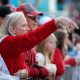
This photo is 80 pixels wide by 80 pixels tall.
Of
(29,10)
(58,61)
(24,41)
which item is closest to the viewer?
(24,41)

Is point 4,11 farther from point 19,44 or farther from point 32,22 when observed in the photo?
point 19,44

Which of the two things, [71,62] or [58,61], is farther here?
[71,62]

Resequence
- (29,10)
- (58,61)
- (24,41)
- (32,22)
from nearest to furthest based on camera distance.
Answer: (24,41), (32,22), (29,10), (58,61)

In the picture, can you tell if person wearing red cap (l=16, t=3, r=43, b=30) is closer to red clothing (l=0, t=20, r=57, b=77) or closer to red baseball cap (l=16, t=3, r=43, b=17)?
red baseball cap (l=16, t=3, r=43, b=17)

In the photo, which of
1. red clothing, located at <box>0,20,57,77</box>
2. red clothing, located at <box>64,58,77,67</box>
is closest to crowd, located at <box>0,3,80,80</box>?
red clothing, located at <box>0,20,57,77</box>

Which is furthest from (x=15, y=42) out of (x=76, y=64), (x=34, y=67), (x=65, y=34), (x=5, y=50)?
(x=76, y=64)

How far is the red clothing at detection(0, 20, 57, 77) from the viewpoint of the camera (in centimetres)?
676

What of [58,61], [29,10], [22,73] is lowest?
[58,61]

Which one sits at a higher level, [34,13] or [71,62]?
[34,13]

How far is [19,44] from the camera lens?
22.6ft

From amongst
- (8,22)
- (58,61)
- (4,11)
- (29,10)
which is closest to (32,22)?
(29,10)

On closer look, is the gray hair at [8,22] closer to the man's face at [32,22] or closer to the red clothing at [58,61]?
the man's face at [32,22]

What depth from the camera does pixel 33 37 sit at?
6.81 metres

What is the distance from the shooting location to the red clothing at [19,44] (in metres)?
6.76
